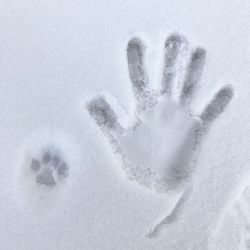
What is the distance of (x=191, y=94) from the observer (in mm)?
1156

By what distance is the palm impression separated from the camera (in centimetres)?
113

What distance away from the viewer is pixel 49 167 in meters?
1.13

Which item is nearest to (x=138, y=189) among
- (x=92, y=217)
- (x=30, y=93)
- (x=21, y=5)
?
(x=92, y=217)

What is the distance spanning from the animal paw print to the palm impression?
0.39 feet

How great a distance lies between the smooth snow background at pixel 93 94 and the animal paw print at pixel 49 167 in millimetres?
25

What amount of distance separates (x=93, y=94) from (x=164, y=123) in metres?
0.17

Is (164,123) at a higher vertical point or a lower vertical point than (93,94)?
lower

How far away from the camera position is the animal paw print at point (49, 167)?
112 centimetres

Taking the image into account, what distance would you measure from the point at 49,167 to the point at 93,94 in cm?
19

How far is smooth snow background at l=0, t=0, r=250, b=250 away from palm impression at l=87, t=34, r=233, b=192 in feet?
0.06

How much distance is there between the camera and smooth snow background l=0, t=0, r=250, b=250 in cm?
112

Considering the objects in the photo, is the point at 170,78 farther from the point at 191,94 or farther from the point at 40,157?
the point at 40,157

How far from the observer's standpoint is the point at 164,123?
3.75 ft

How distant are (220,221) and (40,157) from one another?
1.35ft
